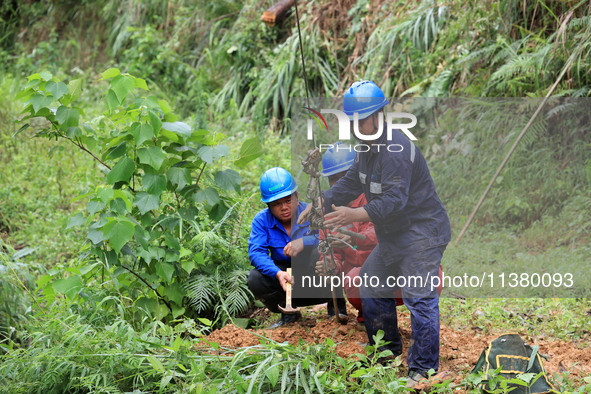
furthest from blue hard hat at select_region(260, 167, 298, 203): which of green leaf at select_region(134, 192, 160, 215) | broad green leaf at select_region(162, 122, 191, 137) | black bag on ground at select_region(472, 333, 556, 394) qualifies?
black bag on ground at select_region(472, 333, 556, 394)

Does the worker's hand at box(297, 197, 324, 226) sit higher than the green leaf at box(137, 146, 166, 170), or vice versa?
the green leaf at box(137, 146, 166, 170)

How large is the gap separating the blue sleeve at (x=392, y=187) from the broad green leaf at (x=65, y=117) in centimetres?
201

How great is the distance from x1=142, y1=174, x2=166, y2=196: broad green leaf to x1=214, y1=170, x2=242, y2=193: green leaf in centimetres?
37

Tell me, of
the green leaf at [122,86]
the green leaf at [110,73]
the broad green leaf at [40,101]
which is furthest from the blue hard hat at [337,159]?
the broad green leaf at [40,101]

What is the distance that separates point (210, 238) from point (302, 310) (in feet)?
2.85

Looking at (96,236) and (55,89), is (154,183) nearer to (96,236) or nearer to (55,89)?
(96,236)

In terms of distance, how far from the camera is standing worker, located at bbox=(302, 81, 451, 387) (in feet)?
10.9

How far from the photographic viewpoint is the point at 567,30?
6.13m

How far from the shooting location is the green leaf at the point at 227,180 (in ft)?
14.2

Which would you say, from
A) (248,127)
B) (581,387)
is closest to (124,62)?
(248,127)

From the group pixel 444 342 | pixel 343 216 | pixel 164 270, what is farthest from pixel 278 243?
pixel 444 342

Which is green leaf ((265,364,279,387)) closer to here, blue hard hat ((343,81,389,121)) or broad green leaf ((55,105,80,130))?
blue hard hat ((343,81,389,121))

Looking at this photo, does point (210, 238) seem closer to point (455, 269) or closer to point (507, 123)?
point (455, 269)

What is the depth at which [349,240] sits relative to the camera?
12.5 ft
